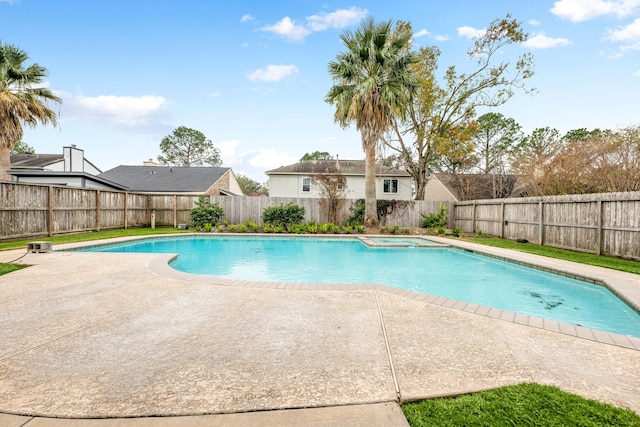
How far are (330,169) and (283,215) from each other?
9133 mm

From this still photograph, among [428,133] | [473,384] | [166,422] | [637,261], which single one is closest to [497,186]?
[428,133]

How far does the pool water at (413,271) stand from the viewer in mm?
4988

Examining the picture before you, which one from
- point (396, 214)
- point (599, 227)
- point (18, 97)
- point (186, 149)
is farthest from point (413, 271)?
point (186, 149)

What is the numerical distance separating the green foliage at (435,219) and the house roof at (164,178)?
14.8 metres

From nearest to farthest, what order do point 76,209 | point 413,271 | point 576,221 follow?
1. point 413,271
2. point 576,221
3. point 76,209

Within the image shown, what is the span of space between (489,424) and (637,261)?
9.08 m

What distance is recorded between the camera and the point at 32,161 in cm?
2289

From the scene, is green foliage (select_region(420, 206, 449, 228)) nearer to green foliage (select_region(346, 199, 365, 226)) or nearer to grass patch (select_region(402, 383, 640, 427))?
green foliage (select_region(346, 199, 365, 226))

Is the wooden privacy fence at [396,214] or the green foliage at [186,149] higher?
the green foliage at [186,149]

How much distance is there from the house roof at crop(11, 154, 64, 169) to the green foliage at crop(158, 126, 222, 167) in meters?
18.0

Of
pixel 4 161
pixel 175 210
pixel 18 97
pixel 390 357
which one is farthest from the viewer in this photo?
pixel 175 210

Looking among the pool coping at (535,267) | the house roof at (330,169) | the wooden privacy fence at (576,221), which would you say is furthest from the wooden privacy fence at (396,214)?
the house roof at (330,169)

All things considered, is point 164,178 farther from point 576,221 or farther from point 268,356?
point 576,221

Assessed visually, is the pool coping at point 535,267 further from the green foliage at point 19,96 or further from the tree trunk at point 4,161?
the tree trunk at point 4,161
